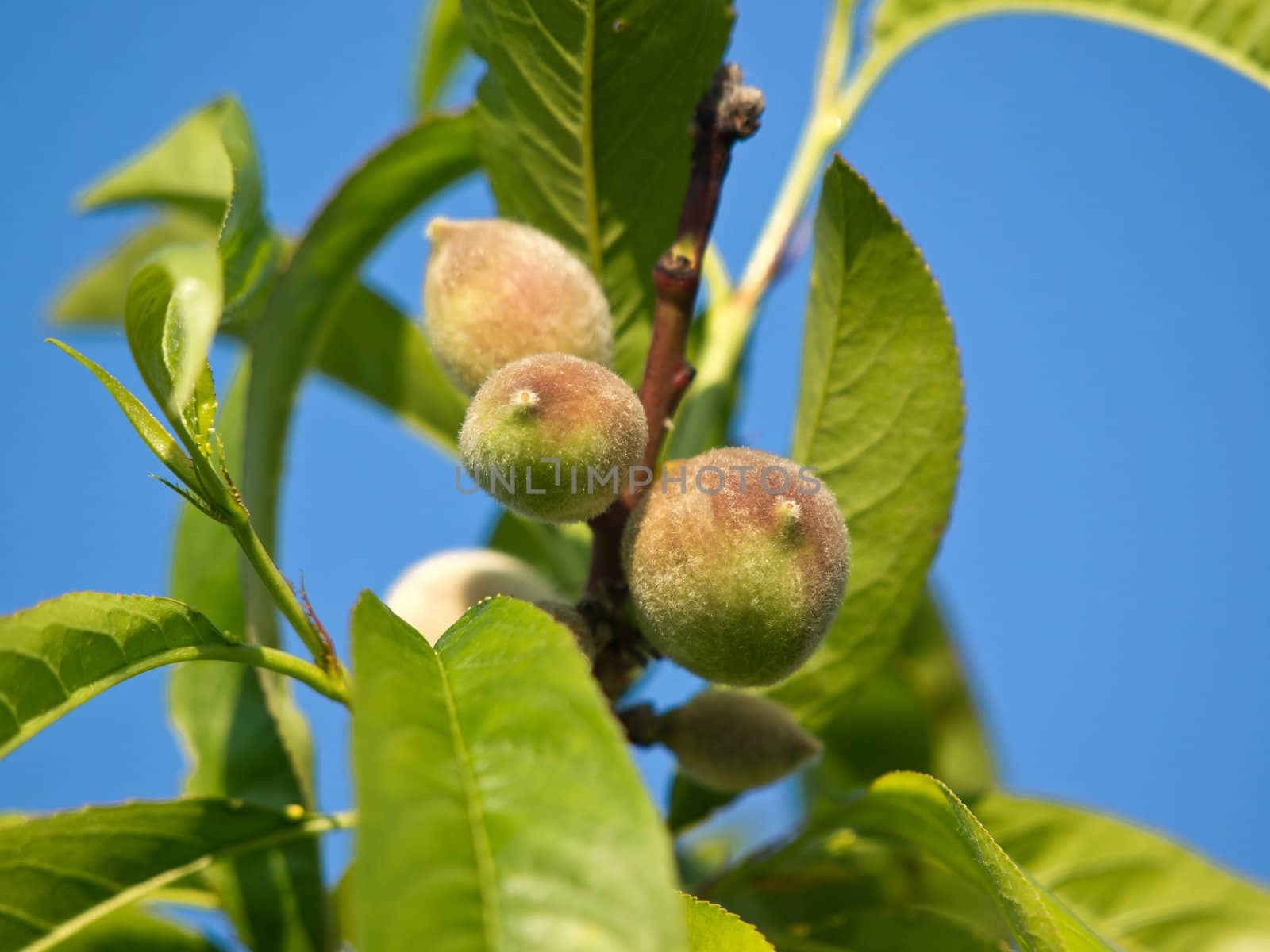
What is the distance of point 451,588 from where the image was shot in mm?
1403

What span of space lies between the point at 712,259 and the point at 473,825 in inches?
43.8

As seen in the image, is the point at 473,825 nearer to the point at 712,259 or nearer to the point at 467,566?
the point at 467,566

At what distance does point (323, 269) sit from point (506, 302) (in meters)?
0.45

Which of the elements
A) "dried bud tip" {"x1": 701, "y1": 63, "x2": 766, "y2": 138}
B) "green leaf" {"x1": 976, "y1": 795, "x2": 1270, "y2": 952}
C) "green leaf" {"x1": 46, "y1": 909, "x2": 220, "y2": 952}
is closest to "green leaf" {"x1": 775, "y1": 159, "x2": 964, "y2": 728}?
"dried bud tip" {"x1": 701, "y1": 63, "x2": 766, "y2": 138}

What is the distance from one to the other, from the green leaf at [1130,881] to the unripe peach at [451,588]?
74 centimetres

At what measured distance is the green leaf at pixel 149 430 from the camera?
102 cm

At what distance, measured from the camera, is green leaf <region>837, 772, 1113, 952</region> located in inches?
38.7

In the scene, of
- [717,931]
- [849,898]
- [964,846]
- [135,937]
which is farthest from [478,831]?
[849,898]

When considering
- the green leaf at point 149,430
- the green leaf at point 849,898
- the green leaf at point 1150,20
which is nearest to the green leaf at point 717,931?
the green leaf at point 849,898

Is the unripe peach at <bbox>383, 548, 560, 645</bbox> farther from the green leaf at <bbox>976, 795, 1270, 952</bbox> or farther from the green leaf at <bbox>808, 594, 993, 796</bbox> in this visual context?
the green leaf at <bbox>808, 594, 993, 796</bbox>

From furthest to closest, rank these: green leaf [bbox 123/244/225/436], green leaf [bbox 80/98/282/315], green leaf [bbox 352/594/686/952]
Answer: green leaf [bbox 80/98/282/315], green leaf [bbox 123/244/225/436], green leaf [bbox 352/594/686/952]

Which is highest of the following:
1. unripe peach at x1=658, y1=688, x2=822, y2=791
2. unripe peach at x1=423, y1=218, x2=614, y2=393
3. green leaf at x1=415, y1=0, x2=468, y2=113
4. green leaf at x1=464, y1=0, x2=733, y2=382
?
green leaf at x1=415, y1=0, x2=468, y2=113

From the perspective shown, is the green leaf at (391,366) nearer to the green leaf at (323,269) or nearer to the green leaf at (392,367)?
the green leaf at (392,367)

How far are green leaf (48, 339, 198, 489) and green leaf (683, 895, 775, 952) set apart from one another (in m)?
0.60
